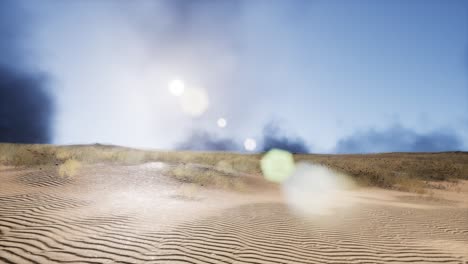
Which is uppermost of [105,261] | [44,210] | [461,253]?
[44,210]

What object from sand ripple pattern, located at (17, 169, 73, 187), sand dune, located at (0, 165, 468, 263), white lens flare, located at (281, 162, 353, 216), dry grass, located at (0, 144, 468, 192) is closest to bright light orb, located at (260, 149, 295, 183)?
dry grass, located at (0, 144, 468, 192)

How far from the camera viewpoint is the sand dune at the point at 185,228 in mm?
5586

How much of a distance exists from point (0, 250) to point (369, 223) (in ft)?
27.6

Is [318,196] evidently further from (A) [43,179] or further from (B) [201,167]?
(A) [43,179]

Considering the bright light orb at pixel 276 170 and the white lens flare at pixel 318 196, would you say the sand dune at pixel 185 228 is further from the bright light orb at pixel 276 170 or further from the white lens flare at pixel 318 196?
the bright light orb at pixel 276 170

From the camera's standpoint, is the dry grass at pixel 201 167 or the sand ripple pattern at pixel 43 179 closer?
the sand ripple pattern at pixel 43 179

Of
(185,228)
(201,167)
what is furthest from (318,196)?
(185,228)

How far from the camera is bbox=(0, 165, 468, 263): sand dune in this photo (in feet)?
18.3

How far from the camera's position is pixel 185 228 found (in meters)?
7.06

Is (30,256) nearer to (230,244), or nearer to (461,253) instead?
(230,244)

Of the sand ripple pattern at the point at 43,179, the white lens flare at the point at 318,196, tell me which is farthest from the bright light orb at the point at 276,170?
the sand ripple pattern at the point at 43,179

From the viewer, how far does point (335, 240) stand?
7527 millimetres

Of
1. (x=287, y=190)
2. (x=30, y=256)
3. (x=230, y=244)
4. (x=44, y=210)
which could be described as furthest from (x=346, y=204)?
(x=30, y=256)

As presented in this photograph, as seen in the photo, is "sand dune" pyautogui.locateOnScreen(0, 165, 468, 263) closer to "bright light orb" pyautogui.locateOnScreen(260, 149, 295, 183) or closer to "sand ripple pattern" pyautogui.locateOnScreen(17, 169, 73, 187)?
"sand ripple pattern" pyautogui.locateOnScreen(17, 169, 73, 187)
